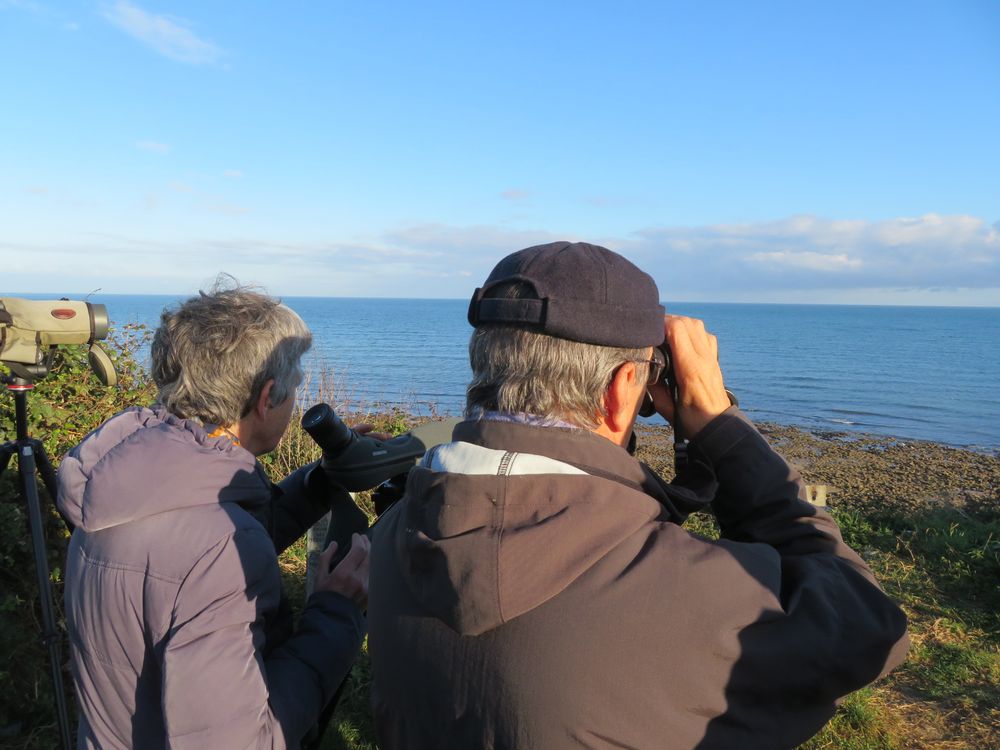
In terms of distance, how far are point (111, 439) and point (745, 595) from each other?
1.33 m

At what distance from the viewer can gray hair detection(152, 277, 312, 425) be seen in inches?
69.5

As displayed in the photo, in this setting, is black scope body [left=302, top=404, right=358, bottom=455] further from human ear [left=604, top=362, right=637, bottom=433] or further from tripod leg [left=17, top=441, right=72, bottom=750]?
tripod leg [left=17, top=441, right=72, bottom=750]

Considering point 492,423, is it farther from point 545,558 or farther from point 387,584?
point 387,584

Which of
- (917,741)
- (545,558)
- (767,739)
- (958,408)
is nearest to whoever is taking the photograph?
(545,558)

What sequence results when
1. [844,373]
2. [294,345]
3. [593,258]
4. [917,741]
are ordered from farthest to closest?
[844,373]
[917,741]
[294,345]
[593,258]

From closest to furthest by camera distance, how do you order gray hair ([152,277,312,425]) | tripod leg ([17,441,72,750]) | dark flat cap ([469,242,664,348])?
dark flat cap ([469,242,664,348])
gray hair ([152,277,312,425])
tripod leg ([17,441,72,750])

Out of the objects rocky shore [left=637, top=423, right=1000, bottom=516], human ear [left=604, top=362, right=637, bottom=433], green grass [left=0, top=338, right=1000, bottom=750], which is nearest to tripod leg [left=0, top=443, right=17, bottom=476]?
green grass [left=0, top=338, right=1000, bottom=750]

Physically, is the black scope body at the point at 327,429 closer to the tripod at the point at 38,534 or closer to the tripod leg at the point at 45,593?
the tripod at the point at 38,534

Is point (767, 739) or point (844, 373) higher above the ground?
point (767, 739)

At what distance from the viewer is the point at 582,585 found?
42.2 inches

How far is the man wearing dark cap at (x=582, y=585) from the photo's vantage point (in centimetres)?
106

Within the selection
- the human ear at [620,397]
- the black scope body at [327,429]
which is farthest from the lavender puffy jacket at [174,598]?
the human ear at [620,397]

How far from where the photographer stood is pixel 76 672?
1.63 metres

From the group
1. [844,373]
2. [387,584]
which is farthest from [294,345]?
[844,373]
